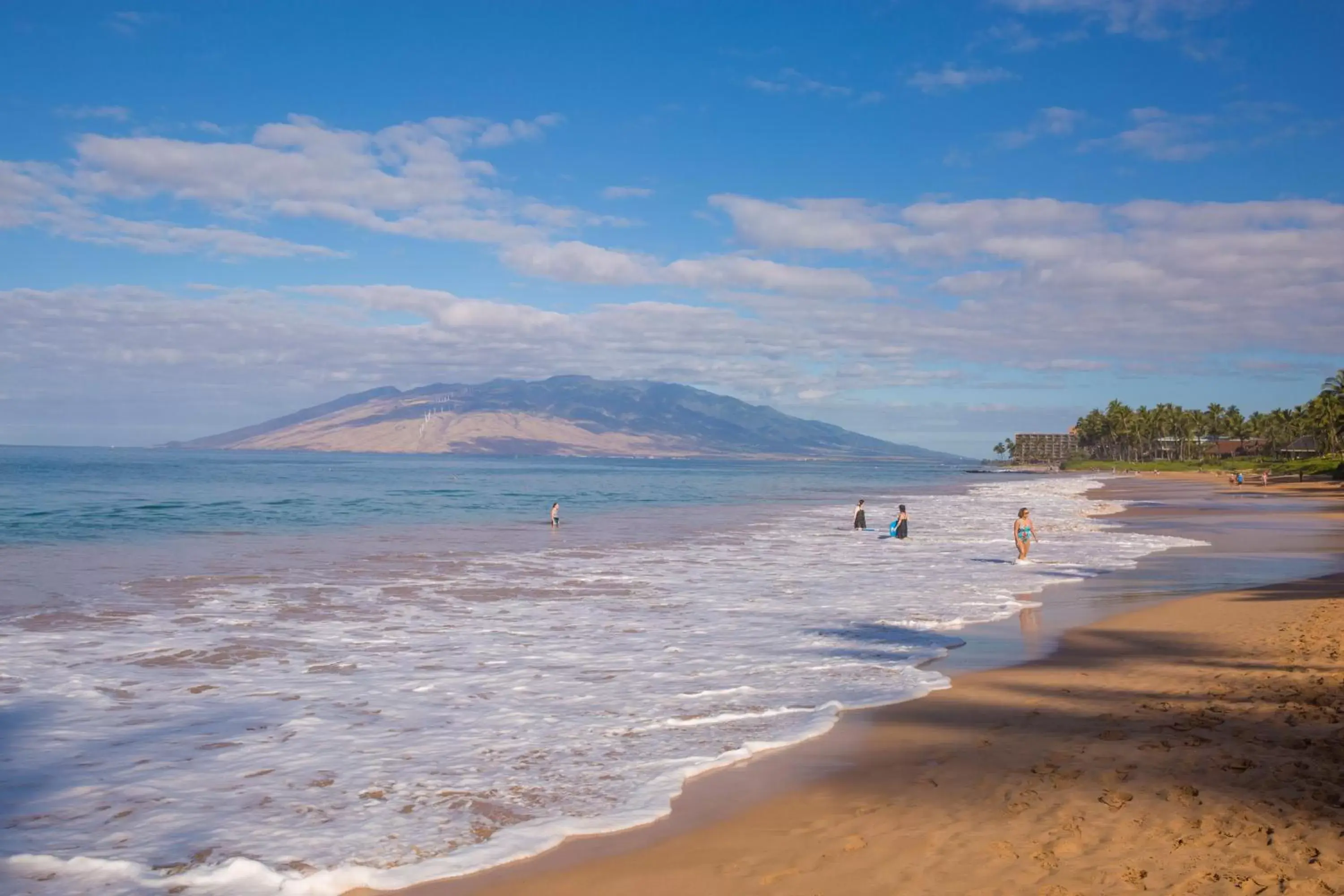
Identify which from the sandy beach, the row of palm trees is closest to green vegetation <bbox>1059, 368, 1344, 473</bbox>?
the row of palm trees

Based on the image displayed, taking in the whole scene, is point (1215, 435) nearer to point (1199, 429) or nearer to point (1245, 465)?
point (1199, 429)

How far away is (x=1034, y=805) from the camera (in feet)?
21.7

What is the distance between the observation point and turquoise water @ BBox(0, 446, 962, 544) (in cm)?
4006

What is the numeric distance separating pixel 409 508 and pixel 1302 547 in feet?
136

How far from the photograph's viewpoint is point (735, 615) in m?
16.3

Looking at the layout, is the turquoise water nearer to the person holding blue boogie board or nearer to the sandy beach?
the person holding blue boogie board

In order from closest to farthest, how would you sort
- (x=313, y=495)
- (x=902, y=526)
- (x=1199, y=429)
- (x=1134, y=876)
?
(x=1134, y=876) → (x=902, y=526) → (x=313, y=495) → (x=1199, y=429)

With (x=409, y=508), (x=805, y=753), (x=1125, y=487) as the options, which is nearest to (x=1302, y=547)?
(x=805, y=753)

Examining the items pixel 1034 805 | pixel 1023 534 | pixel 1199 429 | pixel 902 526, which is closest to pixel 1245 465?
pixel 1199 429

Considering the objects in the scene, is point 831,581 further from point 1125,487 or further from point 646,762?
point 1125,487

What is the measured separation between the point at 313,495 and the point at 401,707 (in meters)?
61.2

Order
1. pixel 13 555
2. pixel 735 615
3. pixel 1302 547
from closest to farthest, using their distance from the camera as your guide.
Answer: pixel 735 615 → pixel 13 555 → pixel 1302 547

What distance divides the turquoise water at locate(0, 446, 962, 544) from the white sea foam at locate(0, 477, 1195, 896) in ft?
69.0

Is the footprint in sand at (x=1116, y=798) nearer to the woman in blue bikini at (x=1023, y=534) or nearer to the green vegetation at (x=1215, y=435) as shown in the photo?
the woman in blue bikini at (x=1023, y=534)
